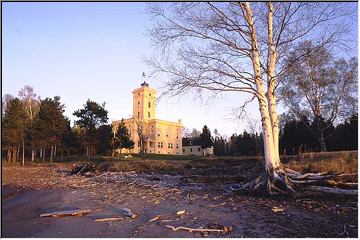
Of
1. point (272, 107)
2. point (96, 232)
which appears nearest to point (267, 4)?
point (272, 107)

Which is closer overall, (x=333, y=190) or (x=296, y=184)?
(x=333, y=190)

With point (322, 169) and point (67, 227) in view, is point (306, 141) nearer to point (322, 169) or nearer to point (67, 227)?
point (322, 169)

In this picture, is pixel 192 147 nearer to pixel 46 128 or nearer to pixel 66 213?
pixel 46 128

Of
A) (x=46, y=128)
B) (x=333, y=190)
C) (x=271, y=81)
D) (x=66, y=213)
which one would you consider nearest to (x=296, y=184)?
(x=333, y=190)

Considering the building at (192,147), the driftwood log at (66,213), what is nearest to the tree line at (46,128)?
the driftwood log at (66,213)

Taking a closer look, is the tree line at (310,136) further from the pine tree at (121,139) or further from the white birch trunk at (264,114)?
the pine tree at (121,139)

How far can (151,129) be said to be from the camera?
83500 millimetres

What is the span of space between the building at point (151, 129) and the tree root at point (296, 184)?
59.1 meters

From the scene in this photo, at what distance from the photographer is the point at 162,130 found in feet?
288

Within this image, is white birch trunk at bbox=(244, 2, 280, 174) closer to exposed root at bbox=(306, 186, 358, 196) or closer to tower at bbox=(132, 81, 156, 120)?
exposed root at bbox=(306, 186, 358, 196)

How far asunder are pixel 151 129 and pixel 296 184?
73.2 m

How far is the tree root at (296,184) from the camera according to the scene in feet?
34.9

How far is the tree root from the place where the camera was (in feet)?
34.9

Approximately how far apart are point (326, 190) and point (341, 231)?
13.8 feet
